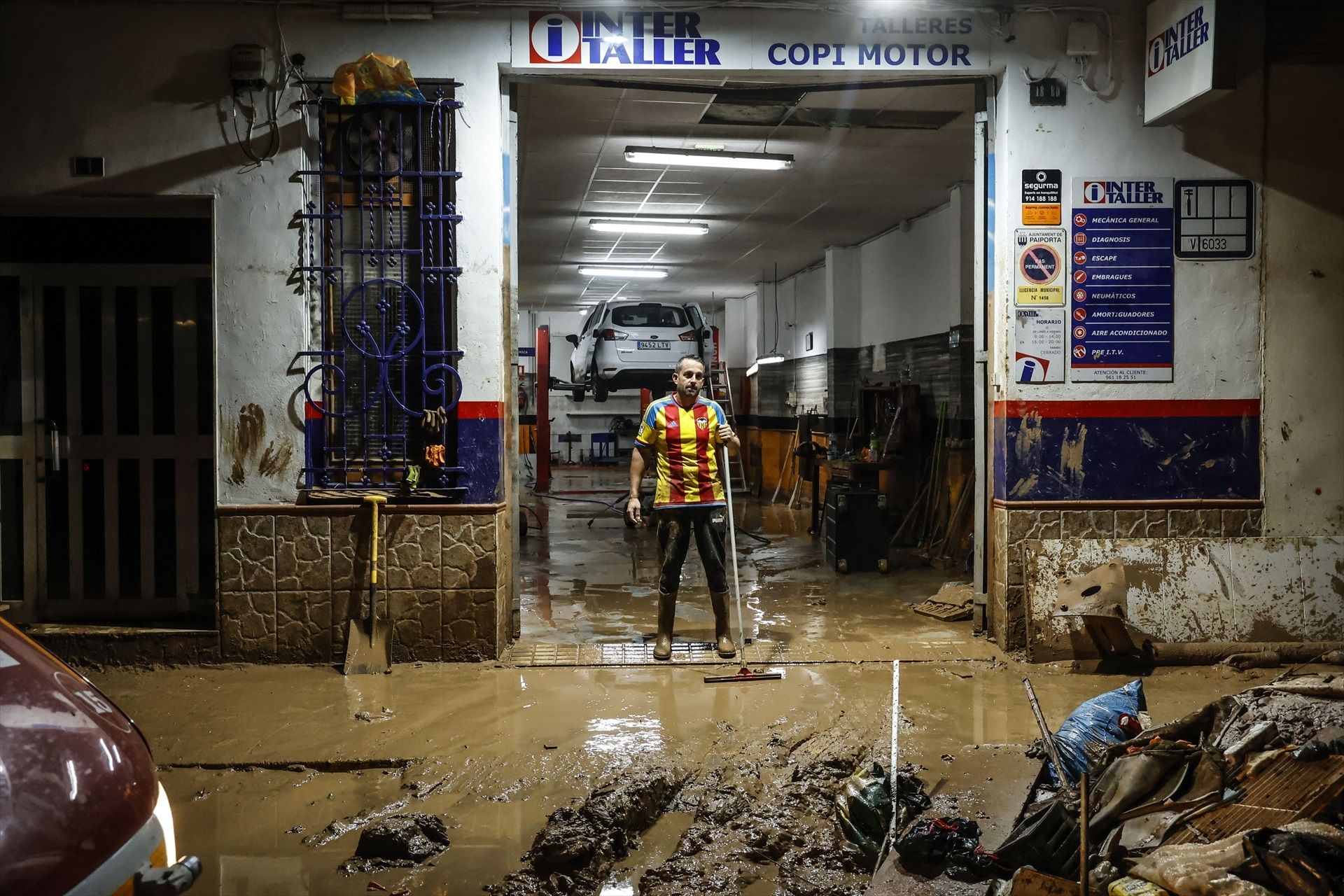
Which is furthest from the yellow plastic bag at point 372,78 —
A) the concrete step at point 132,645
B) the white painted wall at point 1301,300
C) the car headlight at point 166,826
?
the white painted wall at point 1301,300

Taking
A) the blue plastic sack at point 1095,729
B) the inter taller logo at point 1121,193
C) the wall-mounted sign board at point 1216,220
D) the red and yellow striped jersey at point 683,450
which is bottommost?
the blue plastic sack at point 1095,729

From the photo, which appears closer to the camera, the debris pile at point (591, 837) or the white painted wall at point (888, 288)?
the debris pile at point (591, 837)

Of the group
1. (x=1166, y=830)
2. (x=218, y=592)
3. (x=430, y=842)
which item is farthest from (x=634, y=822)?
(x=218, y=592)

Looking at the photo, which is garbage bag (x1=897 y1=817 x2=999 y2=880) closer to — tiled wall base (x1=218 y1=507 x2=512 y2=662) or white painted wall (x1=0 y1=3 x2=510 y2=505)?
tiled wall base (x1=218 y1=507 x2=512 y2=662)

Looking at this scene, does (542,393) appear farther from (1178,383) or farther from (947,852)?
(947,852)

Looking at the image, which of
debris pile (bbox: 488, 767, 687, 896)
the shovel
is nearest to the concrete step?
the shovel

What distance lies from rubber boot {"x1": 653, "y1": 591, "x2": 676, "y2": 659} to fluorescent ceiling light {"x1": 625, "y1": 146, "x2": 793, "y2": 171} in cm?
475

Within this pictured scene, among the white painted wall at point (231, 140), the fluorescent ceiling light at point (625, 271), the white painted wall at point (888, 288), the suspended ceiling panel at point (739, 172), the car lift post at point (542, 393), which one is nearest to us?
the white painted wall at point (231, 140)

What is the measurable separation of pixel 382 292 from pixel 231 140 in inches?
46.7

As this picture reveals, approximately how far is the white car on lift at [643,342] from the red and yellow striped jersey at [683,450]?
31.1 ft

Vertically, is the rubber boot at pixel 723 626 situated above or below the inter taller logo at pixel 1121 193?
below

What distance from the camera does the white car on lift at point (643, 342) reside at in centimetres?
1570

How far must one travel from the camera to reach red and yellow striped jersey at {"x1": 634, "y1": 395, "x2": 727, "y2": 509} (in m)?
5.97

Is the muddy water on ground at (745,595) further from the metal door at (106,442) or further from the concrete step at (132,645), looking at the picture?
the metal door at (106,442)
